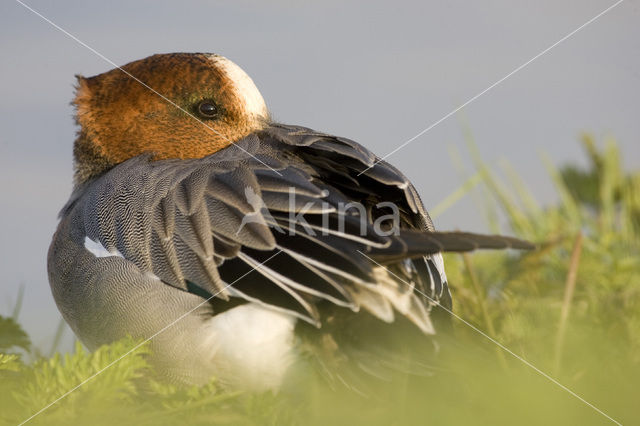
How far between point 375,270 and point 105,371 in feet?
2.60

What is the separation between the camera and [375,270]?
7.10ft

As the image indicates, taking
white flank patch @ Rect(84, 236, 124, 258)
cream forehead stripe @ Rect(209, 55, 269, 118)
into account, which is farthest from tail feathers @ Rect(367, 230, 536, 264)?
cream forehead stripe @ Rect(209, 55, 269, 118)

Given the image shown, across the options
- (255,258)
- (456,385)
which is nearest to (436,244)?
(456,385)

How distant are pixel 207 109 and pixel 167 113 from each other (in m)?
0.19

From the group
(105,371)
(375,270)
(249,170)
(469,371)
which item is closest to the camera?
(105,371)

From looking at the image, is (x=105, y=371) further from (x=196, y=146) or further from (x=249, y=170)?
(x=196, y=146)

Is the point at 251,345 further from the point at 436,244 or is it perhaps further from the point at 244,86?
the point at 244,86

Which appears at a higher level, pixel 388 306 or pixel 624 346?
pixel 388 306

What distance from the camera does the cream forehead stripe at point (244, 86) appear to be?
3629 millimetres

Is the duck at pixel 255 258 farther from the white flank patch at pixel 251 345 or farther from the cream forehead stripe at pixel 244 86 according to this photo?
the cream forehead stripe at pixel 244 86

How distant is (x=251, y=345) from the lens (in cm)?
229

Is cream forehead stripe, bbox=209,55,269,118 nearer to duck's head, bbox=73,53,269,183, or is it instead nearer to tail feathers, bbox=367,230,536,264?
duck's head, bbox=73,53,269,183

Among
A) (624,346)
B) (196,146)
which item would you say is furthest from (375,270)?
(196,146)

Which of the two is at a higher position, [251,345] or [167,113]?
[167,113]
